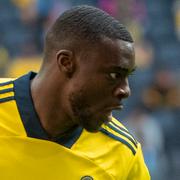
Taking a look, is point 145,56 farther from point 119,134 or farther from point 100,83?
point 100,83

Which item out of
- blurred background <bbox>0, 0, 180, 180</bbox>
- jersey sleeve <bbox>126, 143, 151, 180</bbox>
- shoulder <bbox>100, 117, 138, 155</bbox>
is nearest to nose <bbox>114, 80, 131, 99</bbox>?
shoulder <bbox>100, 117, 138, 155</bbox>

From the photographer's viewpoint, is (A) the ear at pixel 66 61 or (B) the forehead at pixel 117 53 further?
(A) the ear at pixel 66 61

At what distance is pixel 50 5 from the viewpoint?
31.9ft

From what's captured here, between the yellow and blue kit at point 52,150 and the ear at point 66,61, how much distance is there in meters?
0.21

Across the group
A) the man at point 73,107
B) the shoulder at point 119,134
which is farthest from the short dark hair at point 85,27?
the shoulder at point 119,134

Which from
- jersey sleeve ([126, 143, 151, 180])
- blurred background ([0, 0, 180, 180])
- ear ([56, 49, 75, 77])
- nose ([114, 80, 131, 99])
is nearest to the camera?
nose ([114, 80, 131, 99])

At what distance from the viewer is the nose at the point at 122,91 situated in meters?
3.09

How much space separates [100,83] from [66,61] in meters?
0.19

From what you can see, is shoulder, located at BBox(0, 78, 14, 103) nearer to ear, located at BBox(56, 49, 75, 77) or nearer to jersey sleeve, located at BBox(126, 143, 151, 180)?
ear, located at BBox(56, 49, 75, 77)

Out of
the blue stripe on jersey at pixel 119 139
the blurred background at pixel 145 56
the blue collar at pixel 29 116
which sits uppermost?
the blue collar at pixel 29 116

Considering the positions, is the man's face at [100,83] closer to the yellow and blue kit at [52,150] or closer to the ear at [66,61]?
the ear at [66,61]

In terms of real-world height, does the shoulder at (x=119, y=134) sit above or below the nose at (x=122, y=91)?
below

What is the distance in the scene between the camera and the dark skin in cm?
312

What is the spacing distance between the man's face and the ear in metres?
0.03
